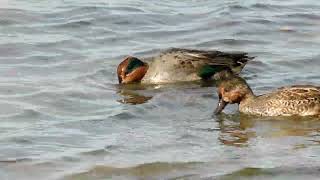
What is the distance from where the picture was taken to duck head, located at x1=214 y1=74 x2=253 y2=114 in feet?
33.1

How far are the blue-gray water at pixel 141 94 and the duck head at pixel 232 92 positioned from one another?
5.5 inches

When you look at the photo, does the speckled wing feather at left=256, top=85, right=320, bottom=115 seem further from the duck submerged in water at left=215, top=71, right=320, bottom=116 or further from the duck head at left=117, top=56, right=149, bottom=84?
the duck head at left=117, top=56, right=149, bottom=84

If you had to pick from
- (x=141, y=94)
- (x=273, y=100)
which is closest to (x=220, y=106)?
(x=273, y=100)

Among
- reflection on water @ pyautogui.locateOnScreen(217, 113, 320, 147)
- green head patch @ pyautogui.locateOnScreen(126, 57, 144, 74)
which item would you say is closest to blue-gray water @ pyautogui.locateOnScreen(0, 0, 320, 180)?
reflection on water @ pyautogui.locateOnScreen(217, 113, 320, 147)

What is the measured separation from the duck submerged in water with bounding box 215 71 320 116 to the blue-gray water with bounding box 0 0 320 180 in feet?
0.39

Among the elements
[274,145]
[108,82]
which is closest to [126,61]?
[108,82]

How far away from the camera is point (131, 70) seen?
459 inches

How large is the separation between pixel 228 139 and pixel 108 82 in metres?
3.10

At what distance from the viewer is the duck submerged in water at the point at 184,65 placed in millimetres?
11969

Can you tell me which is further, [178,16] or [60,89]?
[178,16]

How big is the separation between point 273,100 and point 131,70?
7.54 feet

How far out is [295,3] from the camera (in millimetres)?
A: 16594

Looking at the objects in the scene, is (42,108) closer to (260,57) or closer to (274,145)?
(274,145)

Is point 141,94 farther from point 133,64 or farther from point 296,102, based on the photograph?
point 296,102
